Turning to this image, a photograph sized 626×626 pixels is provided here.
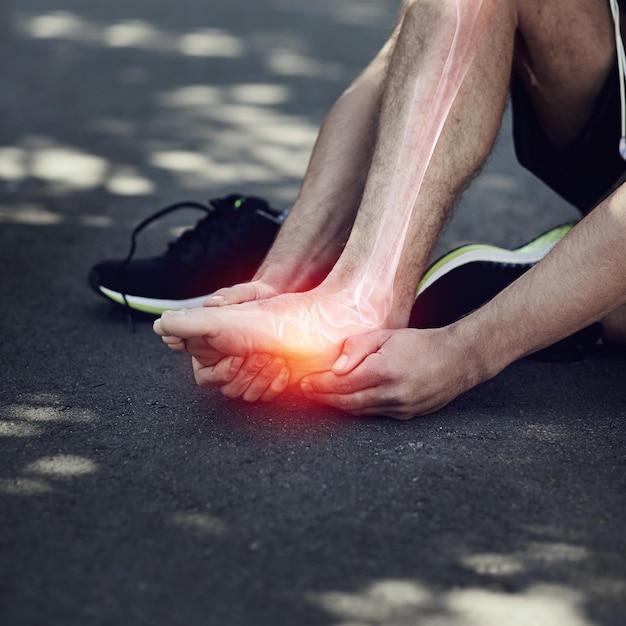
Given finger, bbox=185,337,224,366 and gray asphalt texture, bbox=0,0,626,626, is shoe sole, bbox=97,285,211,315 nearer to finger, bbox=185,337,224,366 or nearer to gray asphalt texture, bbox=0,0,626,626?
gray asphalt texture, bbox=0,0,626,626

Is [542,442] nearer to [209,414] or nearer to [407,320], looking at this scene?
[407,320]

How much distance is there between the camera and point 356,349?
1.59 m

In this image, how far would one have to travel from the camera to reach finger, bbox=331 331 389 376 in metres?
1.58

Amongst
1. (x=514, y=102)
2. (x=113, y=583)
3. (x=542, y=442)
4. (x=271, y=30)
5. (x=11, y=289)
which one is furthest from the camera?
(x=271, y=30)

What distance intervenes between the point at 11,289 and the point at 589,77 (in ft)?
4.78

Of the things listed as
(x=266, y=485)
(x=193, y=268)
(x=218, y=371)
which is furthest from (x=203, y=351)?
(x=193, y=268)

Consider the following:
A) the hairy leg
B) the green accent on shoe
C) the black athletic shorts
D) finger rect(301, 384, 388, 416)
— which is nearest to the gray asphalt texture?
finger rect(301, 384, 388, 416)

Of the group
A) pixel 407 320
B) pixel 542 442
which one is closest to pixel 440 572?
pixel 542 442

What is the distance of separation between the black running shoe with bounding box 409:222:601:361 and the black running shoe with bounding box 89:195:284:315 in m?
0.43

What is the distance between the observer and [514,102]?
2.07 metres

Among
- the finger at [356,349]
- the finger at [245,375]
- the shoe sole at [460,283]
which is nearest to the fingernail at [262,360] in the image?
the finger at [245,375]

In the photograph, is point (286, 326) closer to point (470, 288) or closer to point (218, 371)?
point (218, 371)

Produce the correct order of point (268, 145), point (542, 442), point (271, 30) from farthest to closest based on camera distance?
1. point (271, 30)
2. point (268, 145)
3. point (542, 442)

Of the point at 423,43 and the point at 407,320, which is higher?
the point at 423,43
